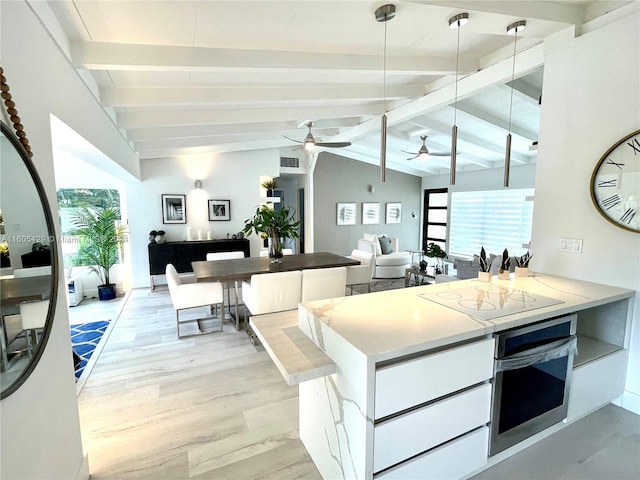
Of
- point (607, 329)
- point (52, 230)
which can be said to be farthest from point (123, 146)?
point (607, 329)

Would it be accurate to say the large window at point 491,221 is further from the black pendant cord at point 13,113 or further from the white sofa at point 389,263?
the black pendant cord at point 13,113

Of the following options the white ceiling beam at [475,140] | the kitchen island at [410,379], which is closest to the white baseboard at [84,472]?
the kitchen island at [410,379]

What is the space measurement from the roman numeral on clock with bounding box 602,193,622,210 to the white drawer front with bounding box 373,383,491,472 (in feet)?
5.59

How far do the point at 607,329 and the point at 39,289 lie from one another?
3.54m

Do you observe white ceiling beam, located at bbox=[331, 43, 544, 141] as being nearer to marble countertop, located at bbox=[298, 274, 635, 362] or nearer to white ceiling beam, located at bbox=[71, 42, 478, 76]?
white ceiling beam, located at bbox=[71, 42, 478, 76]

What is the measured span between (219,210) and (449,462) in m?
5.94

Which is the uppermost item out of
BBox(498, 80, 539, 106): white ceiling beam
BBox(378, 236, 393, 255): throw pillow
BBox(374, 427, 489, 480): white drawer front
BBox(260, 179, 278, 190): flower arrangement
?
BBox(498, 80, 539, 106): white ceiling beam

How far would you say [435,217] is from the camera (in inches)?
378

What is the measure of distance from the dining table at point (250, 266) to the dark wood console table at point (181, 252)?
194 cm

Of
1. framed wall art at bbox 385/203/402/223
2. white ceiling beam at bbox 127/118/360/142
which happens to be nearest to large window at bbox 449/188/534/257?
framed wall art at bbox 385/203/402/223

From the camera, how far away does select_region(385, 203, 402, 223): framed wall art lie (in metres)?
9.57

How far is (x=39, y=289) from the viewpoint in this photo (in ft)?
4.37

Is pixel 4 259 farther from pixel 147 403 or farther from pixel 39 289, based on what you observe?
pixel 147 403

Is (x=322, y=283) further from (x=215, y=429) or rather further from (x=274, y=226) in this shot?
(x=215, y=429)
